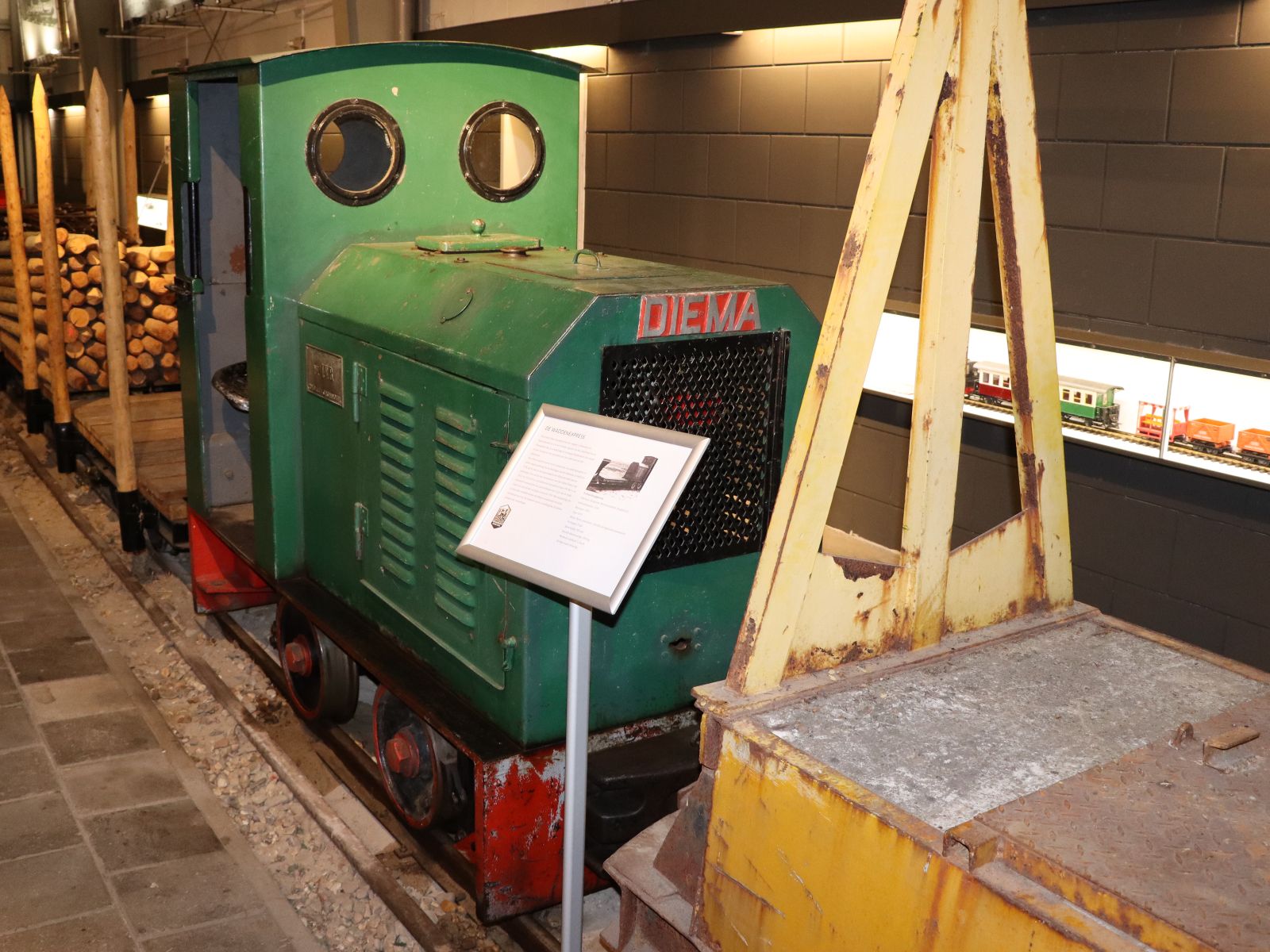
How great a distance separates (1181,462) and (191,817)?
341cm

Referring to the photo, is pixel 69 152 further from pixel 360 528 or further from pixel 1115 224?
pixel 1115 224

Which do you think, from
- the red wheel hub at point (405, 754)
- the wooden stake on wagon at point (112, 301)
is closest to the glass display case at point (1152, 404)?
the red wheel hub at point (405, 754)

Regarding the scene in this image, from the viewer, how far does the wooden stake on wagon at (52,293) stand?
716cm

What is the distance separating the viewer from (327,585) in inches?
163

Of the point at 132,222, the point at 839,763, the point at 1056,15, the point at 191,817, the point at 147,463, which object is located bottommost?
the point at 191,817

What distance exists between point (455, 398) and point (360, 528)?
82 centimetres

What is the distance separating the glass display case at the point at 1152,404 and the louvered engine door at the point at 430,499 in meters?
1.42

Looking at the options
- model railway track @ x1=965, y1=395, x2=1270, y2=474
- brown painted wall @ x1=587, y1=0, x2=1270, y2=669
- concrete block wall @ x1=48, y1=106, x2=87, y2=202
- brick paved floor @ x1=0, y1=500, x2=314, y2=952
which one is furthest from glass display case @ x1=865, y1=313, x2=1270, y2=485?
concrete block wall @ x1=48, y1=106, x2=87, y2=202

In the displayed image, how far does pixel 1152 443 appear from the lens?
13.7ft

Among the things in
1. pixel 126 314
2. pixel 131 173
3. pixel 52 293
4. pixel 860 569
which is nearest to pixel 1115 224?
pixel 860 569

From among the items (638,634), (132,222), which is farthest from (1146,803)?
(132,222)

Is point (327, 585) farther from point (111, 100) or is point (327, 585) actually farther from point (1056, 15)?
point (111, 100)

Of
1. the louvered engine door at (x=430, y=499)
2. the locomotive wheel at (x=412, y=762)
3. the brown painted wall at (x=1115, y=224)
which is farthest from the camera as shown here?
the brown painted wall at (x=1115, y=224)

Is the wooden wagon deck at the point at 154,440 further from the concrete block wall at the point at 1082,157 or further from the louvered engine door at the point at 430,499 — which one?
the concrete block wall at the point at 1082,157
